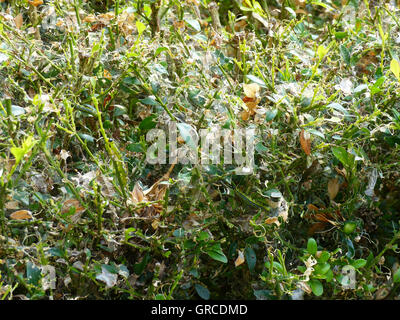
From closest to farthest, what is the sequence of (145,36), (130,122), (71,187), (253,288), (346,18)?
(71,187) → (253,288) → (130,122) → (145,36) → (346,18)

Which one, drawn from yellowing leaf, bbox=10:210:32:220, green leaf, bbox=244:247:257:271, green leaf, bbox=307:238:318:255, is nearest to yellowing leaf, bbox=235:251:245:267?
green leaf, bbox=244:247:257:271

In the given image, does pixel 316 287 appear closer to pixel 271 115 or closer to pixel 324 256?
pixel 324 256

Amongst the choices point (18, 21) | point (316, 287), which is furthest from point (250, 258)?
point (18, 21)

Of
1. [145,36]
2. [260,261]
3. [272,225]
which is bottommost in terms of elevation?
[260,261]

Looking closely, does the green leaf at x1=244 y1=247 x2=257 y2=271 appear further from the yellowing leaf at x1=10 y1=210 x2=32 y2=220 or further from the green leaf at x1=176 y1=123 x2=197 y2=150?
the yellowing leaf at x1=10 y1=210 x2=32 y2=220

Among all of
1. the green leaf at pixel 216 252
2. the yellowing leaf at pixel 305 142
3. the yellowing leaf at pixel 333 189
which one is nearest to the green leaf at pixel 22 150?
the green leaf at pixel 216 252

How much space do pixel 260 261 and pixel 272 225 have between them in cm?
14

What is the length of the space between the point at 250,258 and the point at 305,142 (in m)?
0.28

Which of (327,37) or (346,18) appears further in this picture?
(346,18)

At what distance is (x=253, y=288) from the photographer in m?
1.20

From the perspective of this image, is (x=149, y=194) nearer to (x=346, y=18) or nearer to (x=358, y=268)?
(x=358, y=268)

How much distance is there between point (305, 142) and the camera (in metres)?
1.16

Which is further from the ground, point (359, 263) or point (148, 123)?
point (148, 123)

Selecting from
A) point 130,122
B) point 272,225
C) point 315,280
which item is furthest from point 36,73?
point 315,280
